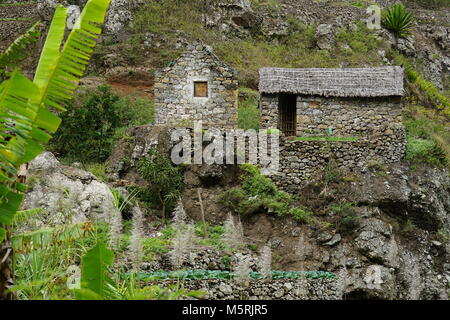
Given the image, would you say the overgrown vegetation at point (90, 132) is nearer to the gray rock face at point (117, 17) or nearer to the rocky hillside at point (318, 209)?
the rocky hillside at point (318, 209)

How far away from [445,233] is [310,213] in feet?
11.8

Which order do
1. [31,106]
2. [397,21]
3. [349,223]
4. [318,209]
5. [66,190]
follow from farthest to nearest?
1. [397,21]
2. [318,209]
3. [349,223]
4. [66,190]
5. [31,106]

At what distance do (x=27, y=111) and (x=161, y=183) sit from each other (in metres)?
9.37

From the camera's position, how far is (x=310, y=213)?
1431cm

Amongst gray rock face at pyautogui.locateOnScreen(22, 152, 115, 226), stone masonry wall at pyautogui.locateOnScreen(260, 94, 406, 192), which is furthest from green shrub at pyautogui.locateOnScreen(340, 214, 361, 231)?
gray rock face at pyautogui.locateOnScreen(22, 152, 115, 226)

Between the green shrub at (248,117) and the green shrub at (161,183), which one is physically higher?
the green shrub at (248,117)

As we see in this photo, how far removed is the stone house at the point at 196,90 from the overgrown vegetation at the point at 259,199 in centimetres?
236

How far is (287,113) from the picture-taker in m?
17.3

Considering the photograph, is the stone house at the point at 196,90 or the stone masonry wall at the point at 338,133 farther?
the stone house at the point at 196,90

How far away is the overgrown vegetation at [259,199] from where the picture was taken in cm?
1398

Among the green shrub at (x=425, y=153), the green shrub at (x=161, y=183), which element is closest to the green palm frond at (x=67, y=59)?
the green shrub at (x=161, y=183)

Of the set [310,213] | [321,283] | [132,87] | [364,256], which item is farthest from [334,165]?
[132,87]

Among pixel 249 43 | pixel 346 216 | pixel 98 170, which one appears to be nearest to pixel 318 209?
pixel 346 216

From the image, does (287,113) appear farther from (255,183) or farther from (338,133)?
(255,183)
